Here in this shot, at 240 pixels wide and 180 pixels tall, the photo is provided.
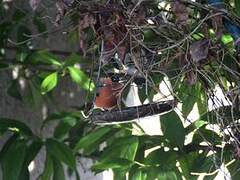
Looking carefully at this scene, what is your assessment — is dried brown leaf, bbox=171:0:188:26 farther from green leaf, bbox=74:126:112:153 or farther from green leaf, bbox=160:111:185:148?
green leaf, bbox=74:126:112:153

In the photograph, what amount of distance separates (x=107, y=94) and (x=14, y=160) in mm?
550

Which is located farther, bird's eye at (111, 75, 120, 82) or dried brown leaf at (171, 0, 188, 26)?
bird's eye at (111, 75, 120, 82)

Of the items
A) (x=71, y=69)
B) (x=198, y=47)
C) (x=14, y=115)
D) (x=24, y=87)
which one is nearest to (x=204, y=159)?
(x=71, y=69)

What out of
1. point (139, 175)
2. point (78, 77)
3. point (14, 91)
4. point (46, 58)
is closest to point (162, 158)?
point (139, 175)

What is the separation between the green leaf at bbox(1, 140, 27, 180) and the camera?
153 centimetres

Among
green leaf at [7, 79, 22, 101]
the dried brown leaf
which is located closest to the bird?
the dried brown leaf

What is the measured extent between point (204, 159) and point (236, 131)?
471 mm

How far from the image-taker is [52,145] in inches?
61.9

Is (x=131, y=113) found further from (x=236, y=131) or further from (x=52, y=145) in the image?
(x=52, y=145)

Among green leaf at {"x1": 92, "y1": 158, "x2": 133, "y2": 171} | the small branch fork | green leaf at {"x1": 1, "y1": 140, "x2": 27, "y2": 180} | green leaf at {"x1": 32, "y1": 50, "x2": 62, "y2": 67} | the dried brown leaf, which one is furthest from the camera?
green leaf at {"x1": 32, "y1": 50, "x2": 62, "y2": 67}

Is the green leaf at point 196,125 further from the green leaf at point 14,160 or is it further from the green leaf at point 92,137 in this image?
the green leaf at point 14,160

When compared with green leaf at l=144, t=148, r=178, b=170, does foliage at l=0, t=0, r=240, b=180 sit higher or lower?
higher

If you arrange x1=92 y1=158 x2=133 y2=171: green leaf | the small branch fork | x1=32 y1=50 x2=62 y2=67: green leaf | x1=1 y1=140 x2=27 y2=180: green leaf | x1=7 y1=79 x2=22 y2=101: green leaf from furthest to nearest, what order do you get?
x1=7 y1=79 x2=22 y2=101: green leaf < x1=32 y1=50 x2=62 y2=67: green leaf < x1=1 y1=140 x2=27 y2=180: green leaf < x1=92 y1=158 x2=133 y2=171: green leaf < the small branch fork

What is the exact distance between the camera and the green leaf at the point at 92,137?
62.6 inches
